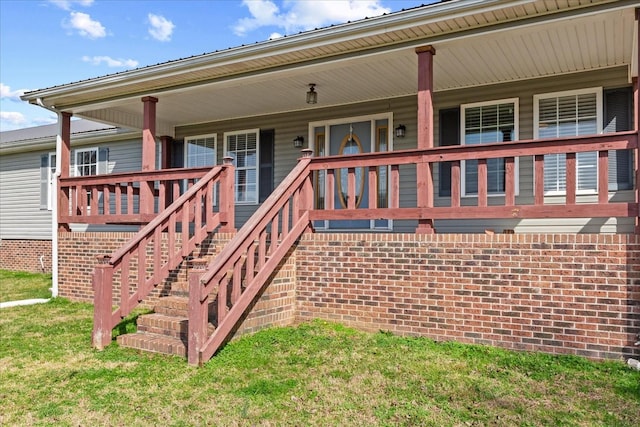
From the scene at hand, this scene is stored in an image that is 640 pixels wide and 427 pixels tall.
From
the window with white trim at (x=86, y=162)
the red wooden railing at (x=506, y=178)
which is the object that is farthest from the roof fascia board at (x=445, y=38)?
the window with white trim at (x=86, y=162)

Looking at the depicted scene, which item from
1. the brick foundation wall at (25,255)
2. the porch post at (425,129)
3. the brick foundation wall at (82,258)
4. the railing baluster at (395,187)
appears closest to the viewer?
the porch post at (425,129)

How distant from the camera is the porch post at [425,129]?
5891 mm

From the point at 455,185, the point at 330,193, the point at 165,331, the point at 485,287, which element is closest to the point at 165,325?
the point at 165,331

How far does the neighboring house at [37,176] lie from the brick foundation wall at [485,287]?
7556 mm

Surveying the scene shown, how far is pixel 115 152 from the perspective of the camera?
1247 centimetres

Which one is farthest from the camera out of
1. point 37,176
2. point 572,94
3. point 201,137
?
point 37,176

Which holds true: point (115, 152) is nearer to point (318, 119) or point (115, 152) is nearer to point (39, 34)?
point (318, 119)

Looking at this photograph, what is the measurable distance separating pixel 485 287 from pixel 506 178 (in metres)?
1.15

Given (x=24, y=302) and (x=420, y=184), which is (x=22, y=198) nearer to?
(x=24, y=302)

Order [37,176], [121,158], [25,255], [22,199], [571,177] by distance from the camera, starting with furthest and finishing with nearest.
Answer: [22,199], [25,255], [37,176], [121,158], [571,177]

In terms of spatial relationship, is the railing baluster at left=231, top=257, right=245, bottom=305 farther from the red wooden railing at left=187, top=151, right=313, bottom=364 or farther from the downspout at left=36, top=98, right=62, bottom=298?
the downspout at left=36, top=98, right=62, bottom=298

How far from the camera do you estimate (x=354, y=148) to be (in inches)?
356

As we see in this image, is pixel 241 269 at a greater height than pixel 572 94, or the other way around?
pixel 572 94

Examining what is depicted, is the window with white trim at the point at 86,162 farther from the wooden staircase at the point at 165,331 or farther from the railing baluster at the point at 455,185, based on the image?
the railing baluster at the point at 455,185
